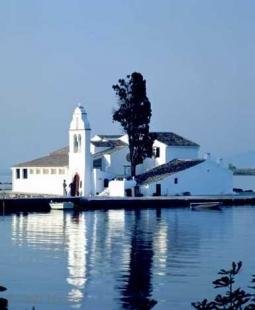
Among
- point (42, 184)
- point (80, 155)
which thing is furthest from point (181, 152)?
point (42, 184)

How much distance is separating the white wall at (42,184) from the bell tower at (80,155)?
1012mm

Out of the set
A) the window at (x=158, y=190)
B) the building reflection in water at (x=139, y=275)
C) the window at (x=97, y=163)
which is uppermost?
the window at (x=97, y=163)

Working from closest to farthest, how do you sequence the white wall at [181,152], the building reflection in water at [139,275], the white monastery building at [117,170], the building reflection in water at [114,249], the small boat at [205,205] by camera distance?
the building reflection in water at [139,275] < the building reflection in water at [114,249] < the small boat at [205,205] < the white monastery building at [117,170] < the white wall at [181,152]

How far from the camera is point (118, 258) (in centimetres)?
3353

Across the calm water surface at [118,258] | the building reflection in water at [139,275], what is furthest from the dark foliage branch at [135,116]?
the building reflection in water at [139,275]

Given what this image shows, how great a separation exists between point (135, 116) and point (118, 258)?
3773 centimetres

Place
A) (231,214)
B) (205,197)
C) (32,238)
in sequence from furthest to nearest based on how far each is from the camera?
(205,197), (231,214), (32,238)

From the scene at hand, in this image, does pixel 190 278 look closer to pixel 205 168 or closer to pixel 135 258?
pixel 135 258

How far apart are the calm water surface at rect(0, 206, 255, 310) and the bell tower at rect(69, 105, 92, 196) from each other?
48.2ft

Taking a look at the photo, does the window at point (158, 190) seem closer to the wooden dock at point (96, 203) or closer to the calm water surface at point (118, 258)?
the wooden dock at point (96, 203)

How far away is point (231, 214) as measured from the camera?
5888 centimetres

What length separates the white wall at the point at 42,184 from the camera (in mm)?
73319

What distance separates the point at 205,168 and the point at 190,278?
43295 millimetres

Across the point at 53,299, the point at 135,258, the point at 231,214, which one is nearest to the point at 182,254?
the point at 135,258
